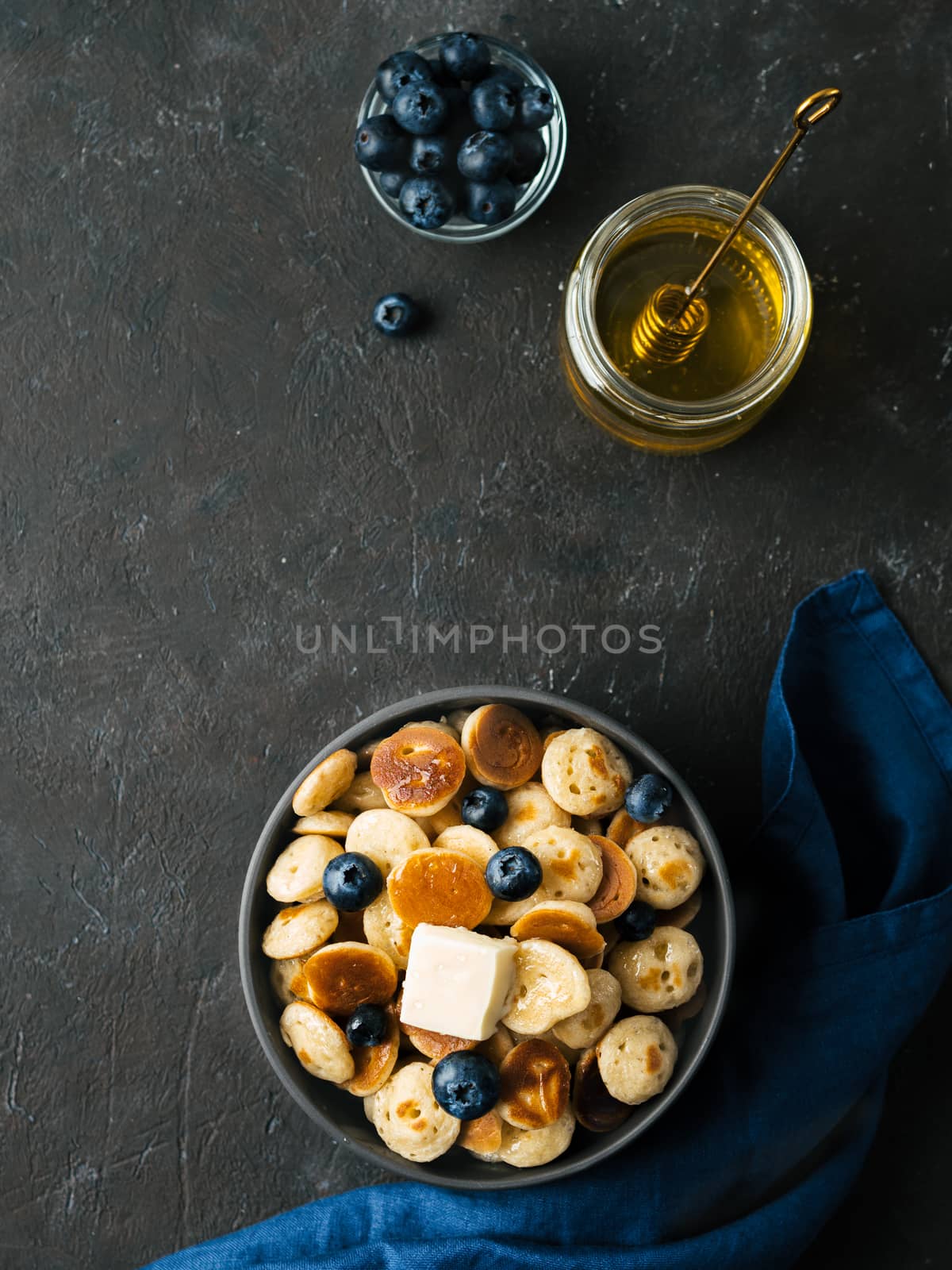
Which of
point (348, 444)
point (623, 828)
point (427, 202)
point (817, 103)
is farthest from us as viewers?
point (348, 444)

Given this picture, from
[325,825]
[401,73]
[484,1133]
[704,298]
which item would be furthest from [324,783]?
[401,73]

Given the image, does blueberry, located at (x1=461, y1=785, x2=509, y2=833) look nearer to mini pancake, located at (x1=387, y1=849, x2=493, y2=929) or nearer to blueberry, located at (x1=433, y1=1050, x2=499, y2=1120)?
mini pancake, located at (x1=387, y1=849, x2=493, y2=929)

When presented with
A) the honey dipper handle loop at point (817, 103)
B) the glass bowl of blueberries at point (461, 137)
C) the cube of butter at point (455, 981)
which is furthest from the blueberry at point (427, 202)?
Answer: the cube of butter at point (455, 981)

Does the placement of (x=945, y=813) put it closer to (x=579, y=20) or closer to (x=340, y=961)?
(x=340, y=961)

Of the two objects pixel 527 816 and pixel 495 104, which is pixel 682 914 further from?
pixel 495 104

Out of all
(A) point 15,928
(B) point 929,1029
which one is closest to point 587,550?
(B) point 929,1029

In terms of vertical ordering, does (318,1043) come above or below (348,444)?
below

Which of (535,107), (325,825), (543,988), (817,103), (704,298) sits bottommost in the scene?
(543,988)
